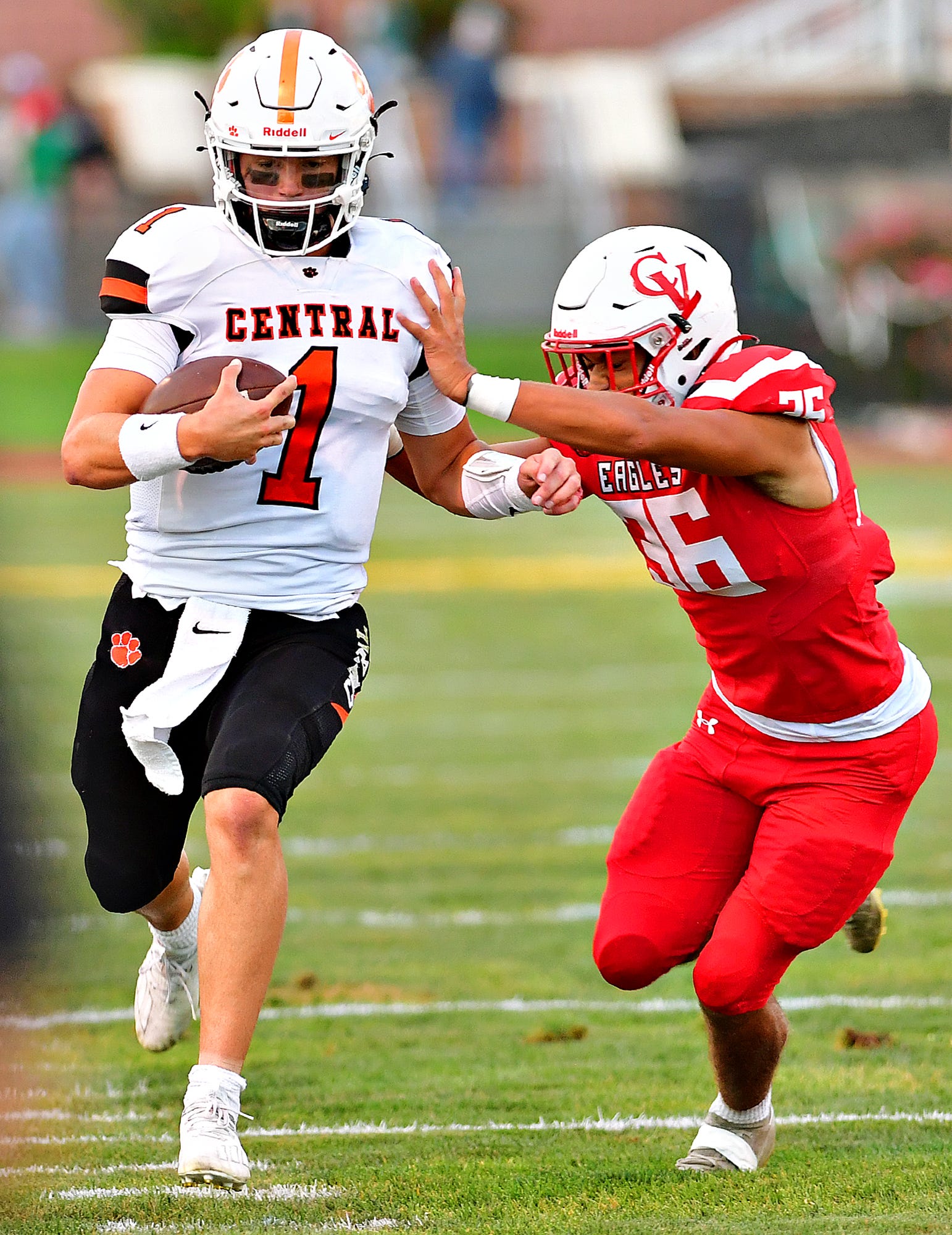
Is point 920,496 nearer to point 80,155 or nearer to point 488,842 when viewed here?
point 80,155

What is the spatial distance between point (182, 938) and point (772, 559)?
1593mm

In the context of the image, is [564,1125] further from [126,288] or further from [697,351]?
[126,288]

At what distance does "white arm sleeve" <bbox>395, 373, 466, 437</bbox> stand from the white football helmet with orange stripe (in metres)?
0.40

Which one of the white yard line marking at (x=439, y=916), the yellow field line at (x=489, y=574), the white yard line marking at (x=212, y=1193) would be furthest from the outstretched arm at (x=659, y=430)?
the yellow field line at (x=489, y=574)

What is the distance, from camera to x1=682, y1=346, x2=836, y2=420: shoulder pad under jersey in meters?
3.70

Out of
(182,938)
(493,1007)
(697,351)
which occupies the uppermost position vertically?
(697,351)

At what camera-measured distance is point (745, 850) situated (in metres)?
4.06

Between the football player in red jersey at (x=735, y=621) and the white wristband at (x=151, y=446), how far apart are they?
0.52m

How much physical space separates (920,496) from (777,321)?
3131 millimetres

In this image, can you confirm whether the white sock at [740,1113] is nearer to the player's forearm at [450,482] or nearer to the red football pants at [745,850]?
the red football pants at [745,850]

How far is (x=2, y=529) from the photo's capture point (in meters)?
13.5

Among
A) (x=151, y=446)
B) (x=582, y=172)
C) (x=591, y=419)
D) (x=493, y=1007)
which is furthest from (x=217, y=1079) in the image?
(x=582, y=172)

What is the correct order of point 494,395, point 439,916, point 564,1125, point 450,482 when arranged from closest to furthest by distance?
point 494,395 → point 564,1125 → point 450,482 → point 439,916

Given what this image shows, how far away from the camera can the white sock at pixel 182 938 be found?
175 inches
